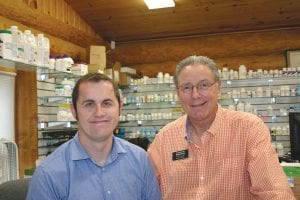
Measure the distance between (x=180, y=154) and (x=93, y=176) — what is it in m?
0.57

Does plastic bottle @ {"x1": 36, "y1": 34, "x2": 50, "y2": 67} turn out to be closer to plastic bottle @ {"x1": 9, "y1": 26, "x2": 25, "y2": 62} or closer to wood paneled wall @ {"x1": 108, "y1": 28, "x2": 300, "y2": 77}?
plastic bottle @ {"x1": 9, "y1": 26, "x2": 25, "y2": 62}

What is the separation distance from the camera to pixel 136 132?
7281 millimetres

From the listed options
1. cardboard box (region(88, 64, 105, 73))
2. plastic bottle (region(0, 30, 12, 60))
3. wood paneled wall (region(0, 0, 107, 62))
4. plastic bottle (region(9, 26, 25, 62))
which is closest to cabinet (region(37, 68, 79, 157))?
cardboard box (region(88, 64, 105, 73))

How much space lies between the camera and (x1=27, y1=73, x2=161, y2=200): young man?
1.98 m

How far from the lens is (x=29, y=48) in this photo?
413cm


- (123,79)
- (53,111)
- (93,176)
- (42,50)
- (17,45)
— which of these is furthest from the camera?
(123,79)

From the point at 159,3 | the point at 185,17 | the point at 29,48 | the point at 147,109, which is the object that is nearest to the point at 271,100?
the point at 185,17

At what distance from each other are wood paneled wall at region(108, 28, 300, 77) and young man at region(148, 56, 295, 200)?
4.98 m

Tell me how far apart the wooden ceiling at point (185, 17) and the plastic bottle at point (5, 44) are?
2702mm

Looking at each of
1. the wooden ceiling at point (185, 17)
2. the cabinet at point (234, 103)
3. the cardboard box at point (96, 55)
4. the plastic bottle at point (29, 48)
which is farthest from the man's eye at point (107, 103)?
the cabinet at point (234, 103)

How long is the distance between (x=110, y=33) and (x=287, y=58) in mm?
3255

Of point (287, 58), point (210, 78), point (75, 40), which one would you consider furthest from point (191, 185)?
point (287, 58)

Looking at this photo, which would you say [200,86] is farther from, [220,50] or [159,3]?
[220,50]

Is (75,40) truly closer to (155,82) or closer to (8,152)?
(155,82)
